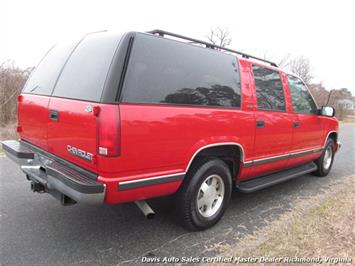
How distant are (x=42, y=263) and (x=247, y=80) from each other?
3.05 meters

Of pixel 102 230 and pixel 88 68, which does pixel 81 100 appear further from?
pixel 102 230

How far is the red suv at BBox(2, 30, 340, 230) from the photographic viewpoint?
8.29 feet

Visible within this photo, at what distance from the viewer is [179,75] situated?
2990mm

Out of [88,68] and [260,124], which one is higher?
[88,68]

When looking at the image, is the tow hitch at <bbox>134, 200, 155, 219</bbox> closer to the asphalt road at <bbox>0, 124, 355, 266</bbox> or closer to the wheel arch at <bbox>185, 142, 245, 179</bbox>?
the asphalt road at <bbox>0, 124, 355, 266</bbox>

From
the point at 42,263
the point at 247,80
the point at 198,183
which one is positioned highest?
the point at 247,80

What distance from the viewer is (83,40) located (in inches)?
128

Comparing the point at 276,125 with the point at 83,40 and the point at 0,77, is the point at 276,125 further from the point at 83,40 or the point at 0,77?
the point at 0,77

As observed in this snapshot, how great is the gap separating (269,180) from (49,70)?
10.9ft

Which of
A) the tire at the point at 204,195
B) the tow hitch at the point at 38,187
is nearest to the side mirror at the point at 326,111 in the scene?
the tire at the point at 204,195

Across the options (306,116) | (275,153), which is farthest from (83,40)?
(306,116)

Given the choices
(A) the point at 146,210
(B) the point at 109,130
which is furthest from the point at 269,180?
(B) the point at 109,130

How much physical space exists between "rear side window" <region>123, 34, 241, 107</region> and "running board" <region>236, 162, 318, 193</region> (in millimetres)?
A: 1133

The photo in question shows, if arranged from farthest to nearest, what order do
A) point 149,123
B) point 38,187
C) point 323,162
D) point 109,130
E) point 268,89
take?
point 323,162 < point 268,89 < point 38,187 < point 149,123 < point 109,130
